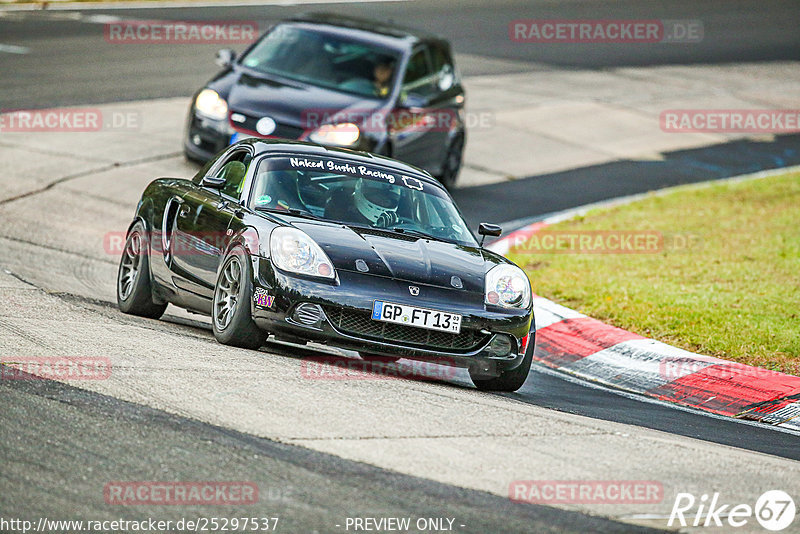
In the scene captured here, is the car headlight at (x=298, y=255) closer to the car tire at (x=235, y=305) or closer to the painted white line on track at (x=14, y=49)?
the car tire at (x=235, y=305)

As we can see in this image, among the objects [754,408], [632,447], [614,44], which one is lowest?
[614,44]

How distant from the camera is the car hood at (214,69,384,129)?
1427 cm

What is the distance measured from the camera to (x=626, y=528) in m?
5.13

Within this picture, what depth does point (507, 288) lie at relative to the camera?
8164 millimetres

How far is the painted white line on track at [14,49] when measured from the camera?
2179 cm

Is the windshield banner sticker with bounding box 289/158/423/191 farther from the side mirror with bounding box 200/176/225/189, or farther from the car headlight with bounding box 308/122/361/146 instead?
the car headlight with bounding box 308/122/361/146

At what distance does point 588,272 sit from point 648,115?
10891 millimetres

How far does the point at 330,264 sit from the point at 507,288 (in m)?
1.20

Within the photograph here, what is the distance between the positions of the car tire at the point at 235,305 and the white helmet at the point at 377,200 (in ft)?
3.60

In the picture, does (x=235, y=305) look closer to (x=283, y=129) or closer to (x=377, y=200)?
(x=377, y=200)

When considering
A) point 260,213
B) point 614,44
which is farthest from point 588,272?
point 614,44

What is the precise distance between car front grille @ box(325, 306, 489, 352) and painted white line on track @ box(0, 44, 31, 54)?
1592 centimetres

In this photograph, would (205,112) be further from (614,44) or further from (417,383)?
(614,44)
